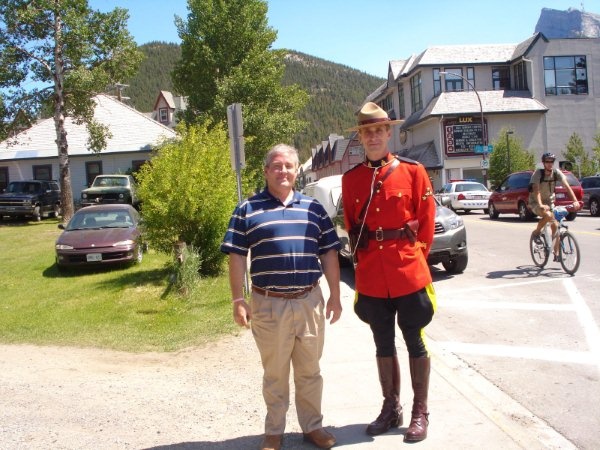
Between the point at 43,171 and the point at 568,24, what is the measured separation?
4262cm

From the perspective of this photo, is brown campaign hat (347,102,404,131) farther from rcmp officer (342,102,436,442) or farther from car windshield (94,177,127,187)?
car windshield (94,177,127,187)

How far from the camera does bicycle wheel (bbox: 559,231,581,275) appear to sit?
384 inches

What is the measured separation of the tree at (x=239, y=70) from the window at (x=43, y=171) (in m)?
9.97

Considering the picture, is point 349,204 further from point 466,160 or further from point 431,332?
point 466,160

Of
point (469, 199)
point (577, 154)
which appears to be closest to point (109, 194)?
point (469, 199)

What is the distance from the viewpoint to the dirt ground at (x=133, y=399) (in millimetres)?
4102

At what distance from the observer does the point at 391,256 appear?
3836mm

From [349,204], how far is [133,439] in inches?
84.3

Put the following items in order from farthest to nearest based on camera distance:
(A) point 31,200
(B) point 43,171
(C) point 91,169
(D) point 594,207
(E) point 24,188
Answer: (B) point 43,171 → (C) point 91,169 → (E) point 24,188 → (A) point 31,200 → (D) point 594,207

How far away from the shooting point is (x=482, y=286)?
9.53m

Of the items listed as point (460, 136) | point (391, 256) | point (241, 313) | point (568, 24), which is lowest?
point (241, 313)

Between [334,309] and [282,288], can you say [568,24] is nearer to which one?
[334,309]

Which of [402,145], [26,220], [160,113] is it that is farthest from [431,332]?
[160,113]

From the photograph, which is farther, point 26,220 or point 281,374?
point 26,220
